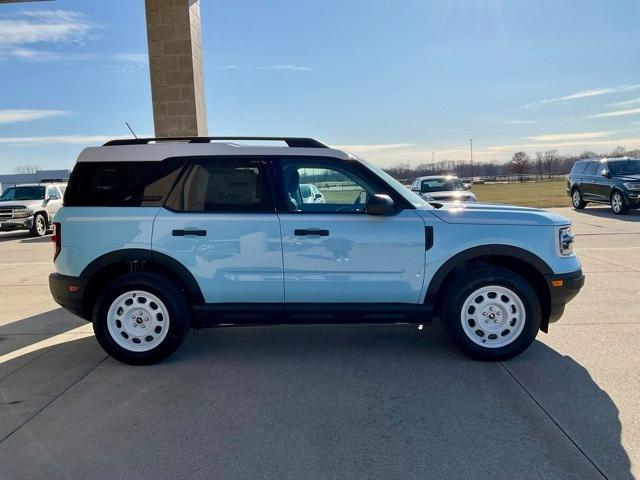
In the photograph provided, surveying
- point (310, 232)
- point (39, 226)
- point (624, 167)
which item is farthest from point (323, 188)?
point (624, 167)

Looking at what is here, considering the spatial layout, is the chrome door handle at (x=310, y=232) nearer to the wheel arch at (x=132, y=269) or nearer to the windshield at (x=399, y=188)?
the windshield at (x=399, y=188)

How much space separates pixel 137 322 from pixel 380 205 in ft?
8.02

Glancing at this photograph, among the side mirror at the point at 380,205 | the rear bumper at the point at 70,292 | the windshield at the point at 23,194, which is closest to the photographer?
the side mirror at the point at 380,205

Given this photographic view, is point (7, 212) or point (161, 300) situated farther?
point (7, 212)

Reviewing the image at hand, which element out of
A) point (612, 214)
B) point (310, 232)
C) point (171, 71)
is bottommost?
point (612, 214)

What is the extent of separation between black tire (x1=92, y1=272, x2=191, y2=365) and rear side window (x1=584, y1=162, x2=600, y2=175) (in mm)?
18354

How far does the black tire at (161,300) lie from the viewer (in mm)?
4508

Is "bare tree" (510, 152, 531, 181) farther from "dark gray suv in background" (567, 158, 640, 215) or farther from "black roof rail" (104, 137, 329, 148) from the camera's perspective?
"black roof rail" (104, 137, 329, 148)

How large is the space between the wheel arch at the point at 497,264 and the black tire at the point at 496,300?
109mm

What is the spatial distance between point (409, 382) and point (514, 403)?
0.80 m

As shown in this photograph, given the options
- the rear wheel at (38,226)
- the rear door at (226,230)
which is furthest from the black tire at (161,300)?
the rear wheel at (38,226)

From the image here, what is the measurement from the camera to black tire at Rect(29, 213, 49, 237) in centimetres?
1739

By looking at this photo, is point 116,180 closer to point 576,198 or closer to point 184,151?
point 184,151

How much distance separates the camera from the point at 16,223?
55.8ft
